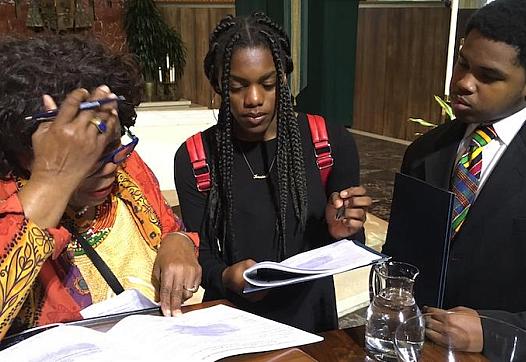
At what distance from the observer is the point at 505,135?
1264mm

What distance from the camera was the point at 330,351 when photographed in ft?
3.32

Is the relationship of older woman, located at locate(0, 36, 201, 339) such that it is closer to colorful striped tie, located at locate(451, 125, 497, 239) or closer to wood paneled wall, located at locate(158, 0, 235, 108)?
colorful striped tie, located at locate(451, 125, 497, 239)

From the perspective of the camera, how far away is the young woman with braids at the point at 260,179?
4.67ft

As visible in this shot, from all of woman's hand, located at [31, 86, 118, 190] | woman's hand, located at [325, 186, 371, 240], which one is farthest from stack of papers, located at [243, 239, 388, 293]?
woman's hand, located at [31, 86, 118, 190]

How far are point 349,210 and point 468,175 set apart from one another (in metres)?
0.30

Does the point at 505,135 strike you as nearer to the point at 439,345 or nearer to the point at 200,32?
the point at 439,345

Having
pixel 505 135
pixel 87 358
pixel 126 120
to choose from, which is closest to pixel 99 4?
pixel 126 120

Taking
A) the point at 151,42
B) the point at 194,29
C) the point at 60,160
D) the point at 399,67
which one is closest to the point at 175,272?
the point at 60,160

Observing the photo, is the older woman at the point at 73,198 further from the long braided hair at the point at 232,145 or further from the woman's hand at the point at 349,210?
the woman's hand at the point at 349,210

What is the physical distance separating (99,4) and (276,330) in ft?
11.4

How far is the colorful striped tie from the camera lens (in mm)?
1258

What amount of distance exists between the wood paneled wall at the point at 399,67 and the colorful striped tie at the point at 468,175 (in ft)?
17.1

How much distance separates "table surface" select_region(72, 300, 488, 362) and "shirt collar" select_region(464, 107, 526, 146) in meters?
0.55

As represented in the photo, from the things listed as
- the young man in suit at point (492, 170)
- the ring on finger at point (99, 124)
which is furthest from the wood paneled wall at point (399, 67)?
the ring on finger at point (99, 124)
